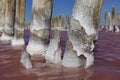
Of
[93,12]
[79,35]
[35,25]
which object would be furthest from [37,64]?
[35,25]

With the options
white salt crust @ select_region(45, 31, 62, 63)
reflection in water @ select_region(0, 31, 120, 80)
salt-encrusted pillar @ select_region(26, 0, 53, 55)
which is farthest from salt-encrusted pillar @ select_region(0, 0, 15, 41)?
reflection in water @ select_region(0, 31, 120, 80)

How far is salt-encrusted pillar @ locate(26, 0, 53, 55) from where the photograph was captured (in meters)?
8.53

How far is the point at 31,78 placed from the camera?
5371mm

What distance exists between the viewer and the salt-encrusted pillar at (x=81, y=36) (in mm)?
5973

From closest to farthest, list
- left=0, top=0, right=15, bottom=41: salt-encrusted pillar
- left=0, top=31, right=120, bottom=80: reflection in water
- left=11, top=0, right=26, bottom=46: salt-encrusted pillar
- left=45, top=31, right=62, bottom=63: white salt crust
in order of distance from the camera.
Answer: left=0, top=31, right=120, bottom=80: reflection in water
left=45, top=31, right=62, bottom=63: white salt crust
left=11, top=0, right=26, bottom=46: salt-encrusted pillar
left=0, top=0, right=15, bottom=41: salt-encrusted pillar

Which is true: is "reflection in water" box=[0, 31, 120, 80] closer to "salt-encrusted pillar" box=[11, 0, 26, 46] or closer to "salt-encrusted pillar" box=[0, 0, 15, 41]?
"salt-encrusted pillar" box=[11, 0, 26, 46]

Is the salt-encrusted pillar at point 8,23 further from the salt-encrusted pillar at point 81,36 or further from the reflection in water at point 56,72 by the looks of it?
the salt-encrusted pillar at point 81,36

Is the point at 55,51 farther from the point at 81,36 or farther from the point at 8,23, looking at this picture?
the point at 8,23

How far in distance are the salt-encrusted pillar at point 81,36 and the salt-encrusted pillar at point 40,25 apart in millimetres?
2440

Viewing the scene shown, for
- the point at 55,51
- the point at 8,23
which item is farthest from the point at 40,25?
the point at 8,23

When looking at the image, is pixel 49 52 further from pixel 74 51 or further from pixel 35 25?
pixel 35 25

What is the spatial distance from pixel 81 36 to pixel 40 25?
2.76 m

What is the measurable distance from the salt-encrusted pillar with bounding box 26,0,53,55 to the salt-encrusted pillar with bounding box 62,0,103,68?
8.00ft

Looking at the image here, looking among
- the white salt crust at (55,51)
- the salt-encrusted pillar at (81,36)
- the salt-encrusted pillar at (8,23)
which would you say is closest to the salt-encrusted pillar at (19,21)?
the salt-encrusted pillar at (8,23)
